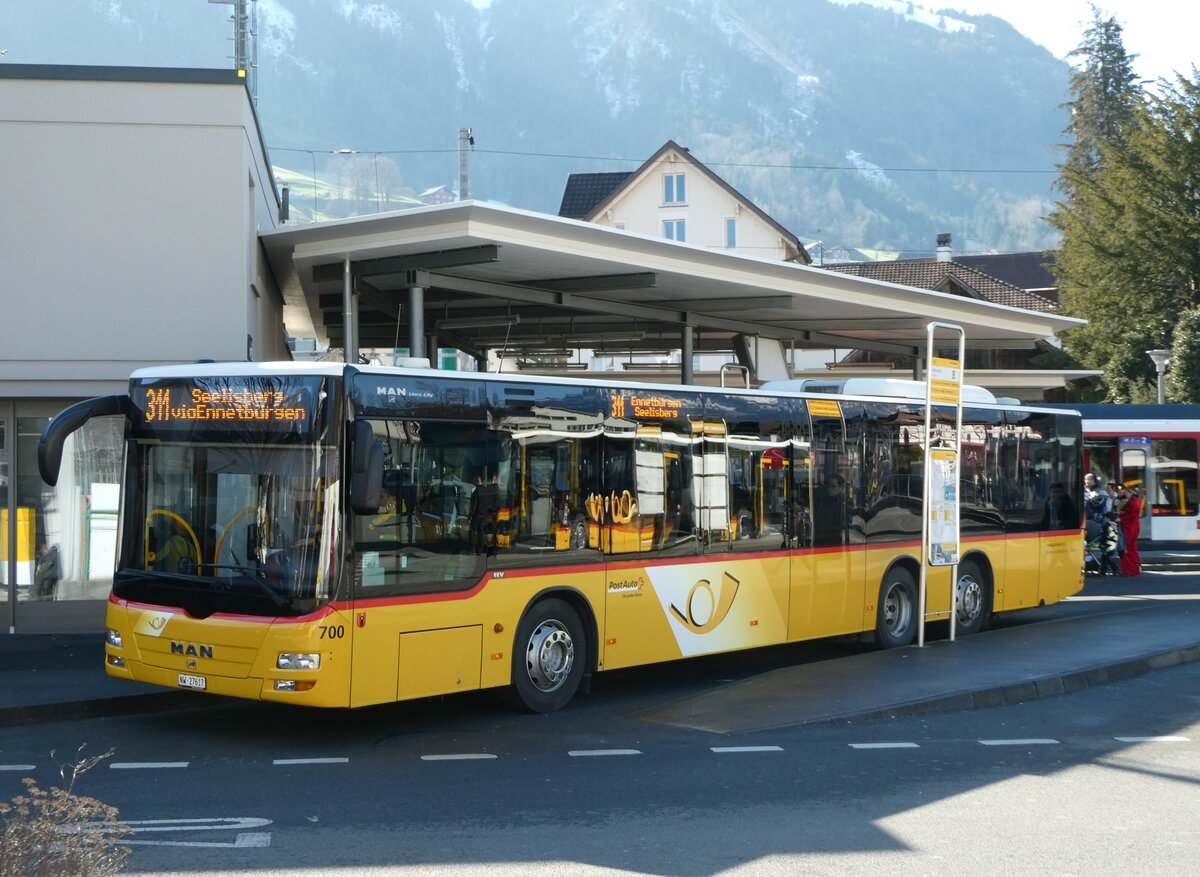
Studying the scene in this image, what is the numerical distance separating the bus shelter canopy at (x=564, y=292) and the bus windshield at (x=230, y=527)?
5.22 metres

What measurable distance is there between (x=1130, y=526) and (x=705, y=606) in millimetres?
15873

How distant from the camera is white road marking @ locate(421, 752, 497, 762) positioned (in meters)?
9.45

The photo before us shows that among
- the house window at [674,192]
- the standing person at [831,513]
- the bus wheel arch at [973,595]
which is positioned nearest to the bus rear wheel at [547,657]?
the standing person at [831,513]

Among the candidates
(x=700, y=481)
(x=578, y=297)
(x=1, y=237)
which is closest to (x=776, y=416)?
(x=700, y=481)

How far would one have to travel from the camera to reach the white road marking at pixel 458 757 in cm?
Result: 945

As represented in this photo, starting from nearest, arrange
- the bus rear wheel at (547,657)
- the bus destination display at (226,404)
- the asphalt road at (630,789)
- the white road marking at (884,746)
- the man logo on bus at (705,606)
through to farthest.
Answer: the asphalt road at (630,789) → the bus destination display at (226,404) → the white road marking at (884,746) → the bus rear wheel at (547,657) → the man logo on bus at (705,606)

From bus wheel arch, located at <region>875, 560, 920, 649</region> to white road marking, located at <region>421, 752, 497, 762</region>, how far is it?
22.2 ft

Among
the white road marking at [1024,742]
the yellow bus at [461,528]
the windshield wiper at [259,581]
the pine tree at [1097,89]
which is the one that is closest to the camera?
the windshield wiper at [259,581]

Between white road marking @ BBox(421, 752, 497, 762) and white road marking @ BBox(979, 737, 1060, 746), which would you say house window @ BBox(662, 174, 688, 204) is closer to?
white road marking @ BBox(979, 737, 1060, 746)

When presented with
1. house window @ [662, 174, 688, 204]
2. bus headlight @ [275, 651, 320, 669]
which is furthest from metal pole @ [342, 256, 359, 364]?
house window @ [662, 174, 688, 204]

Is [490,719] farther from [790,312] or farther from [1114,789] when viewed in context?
[790,312]

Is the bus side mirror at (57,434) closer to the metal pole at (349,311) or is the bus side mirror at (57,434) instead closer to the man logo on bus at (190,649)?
the man logo on bus at (190,649)

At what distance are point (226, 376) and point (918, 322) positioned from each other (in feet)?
54.2

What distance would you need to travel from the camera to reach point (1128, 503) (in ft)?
83.5
